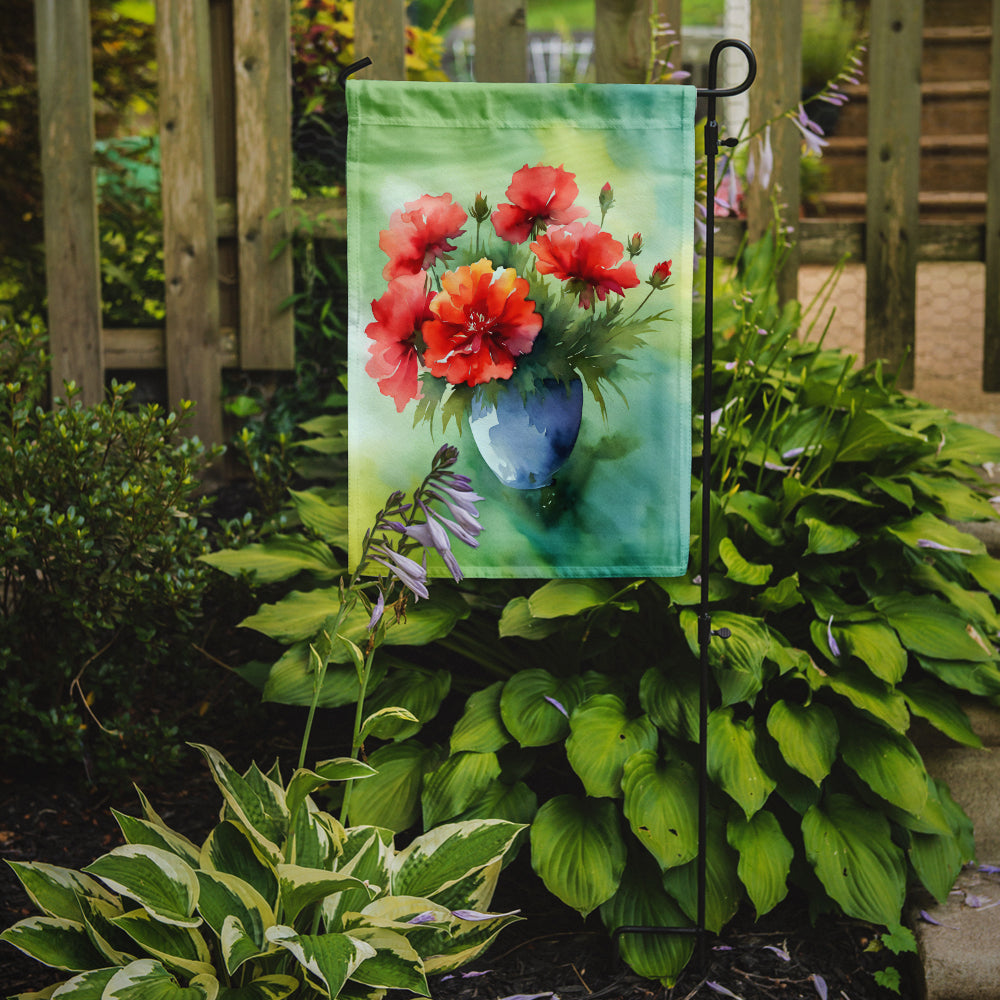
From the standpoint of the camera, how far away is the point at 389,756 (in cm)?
205

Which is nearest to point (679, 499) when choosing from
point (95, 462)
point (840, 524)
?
point (840, 524)

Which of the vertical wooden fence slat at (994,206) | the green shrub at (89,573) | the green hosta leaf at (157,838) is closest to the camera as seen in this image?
the green hosta leaf at (157,838)

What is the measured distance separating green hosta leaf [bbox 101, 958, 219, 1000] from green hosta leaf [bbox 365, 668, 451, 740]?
25.0 inches

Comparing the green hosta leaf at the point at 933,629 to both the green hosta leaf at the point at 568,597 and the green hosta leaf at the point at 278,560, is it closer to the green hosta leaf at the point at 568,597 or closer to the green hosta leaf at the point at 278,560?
the green hosta leaf at the point at 568,597

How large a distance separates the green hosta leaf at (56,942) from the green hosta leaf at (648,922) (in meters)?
0.87

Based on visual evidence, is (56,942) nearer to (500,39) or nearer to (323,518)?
(323,518)

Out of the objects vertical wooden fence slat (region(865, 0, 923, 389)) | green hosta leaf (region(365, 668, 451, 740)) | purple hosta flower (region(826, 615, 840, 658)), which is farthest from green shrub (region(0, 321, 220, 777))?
vertical wooden fence slat (region(865, 0, 923, 389))

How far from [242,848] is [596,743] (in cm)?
65

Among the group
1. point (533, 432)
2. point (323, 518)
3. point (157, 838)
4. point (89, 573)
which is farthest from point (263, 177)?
point (157, 838)

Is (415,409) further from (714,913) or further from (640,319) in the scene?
(714,913)

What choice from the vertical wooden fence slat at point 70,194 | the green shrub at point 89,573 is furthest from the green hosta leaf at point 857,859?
the vertical wooden fence slat at point 70,194

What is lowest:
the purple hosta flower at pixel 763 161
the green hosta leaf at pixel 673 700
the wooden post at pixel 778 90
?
the green hosta leaf at pixel 673 700

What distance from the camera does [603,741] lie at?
6.22ft

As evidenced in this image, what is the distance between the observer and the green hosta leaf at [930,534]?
82.8 inches
